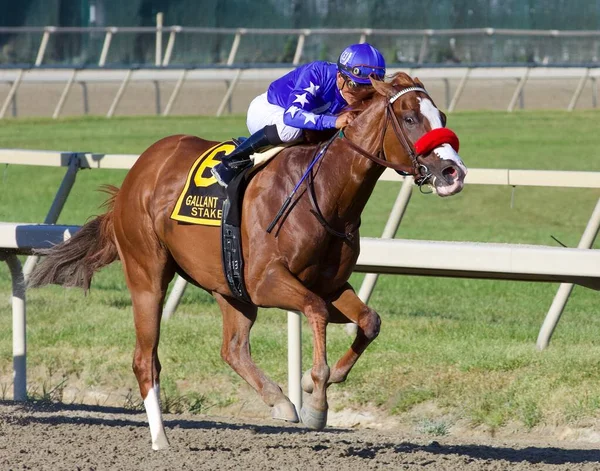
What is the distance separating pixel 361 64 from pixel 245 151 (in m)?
0.60

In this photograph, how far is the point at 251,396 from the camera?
6641 mm

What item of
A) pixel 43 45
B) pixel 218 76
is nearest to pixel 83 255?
pixel 218 76

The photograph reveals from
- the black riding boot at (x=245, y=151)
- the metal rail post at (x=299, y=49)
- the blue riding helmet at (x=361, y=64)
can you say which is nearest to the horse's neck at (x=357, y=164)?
the blue riding helmet at (x=361, y=64)

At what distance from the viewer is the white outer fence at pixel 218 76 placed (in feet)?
64.2

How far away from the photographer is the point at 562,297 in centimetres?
671

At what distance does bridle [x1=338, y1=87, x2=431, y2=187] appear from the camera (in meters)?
4.34

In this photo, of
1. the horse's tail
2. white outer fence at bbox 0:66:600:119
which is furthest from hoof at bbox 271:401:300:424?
white outer fence at bbox 0:66:600:119

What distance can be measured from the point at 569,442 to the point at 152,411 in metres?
1.95

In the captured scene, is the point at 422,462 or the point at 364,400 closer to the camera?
the point at 422,462

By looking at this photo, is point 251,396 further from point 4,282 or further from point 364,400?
point 4,282

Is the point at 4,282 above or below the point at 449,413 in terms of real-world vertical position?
below

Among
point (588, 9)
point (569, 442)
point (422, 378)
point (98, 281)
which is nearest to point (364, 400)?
point (422, 378)

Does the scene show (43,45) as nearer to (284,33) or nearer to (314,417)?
(284,33)

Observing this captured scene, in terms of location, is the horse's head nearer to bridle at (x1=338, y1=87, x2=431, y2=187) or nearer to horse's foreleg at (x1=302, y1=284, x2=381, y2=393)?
bridle at (x1=338, y1=87, x2=431, y2=187)
